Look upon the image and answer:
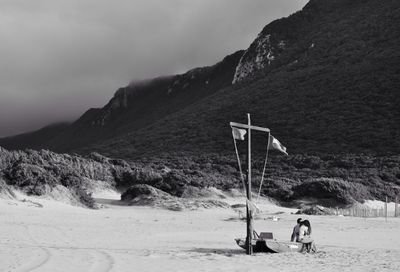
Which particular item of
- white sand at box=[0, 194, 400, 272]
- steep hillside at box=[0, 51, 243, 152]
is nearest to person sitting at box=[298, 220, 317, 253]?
white sand at box=[0, 194, 400, 272]

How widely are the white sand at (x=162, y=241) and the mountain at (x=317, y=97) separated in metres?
31.1

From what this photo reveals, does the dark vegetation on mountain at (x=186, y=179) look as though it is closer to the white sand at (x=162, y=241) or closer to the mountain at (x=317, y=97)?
the white sand at (x=162, y=241)

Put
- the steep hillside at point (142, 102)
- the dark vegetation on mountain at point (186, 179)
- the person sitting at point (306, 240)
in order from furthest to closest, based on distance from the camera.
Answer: the steep hillside at point (142, 102) < the dark vegetation on mountain at point (186, 179) < the person sitting at point (306, 240)

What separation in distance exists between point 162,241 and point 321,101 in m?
48.1

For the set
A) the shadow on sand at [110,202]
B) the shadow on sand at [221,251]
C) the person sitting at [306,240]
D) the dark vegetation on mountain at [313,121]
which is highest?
the dark vegetation on mountain at [313,121]

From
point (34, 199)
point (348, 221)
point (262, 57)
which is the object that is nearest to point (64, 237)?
point (34, 199)

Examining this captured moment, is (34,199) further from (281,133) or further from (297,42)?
(297,42)

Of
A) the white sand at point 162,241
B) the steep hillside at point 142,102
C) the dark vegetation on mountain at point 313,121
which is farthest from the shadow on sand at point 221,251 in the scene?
the steep hillside at point 142,102

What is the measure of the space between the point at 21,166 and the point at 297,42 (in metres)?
65.7

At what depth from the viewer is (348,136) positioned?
54.6 meters

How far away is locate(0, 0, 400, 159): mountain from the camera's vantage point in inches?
2190

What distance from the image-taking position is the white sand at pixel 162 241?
36.5 feet

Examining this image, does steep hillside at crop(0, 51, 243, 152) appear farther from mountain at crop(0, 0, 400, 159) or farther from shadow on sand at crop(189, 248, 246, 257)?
shadow on sand at crop(189, 248, 246, 257)

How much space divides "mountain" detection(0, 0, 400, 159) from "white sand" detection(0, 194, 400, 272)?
31.1 m
